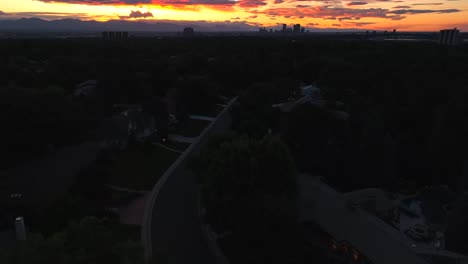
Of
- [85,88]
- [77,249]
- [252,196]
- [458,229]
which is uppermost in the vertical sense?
[77,249]

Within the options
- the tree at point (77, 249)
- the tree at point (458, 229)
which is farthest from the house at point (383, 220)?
the tree at point (77, 249)

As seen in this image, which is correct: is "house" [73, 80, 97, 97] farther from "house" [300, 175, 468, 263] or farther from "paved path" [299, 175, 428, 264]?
"paved path" [299, 175, 428, 264]

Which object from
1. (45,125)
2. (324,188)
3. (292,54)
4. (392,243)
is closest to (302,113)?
(324,188)

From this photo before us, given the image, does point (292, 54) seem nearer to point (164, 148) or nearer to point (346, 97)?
point (346, 97)

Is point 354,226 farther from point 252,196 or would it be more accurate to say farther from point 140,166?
point 140,166

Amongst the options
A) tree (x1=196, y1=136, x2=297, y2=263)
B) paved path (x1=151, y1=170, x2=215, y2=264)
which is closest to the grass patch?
paved path (x1=151, y1=170, x2=215, y2=264)

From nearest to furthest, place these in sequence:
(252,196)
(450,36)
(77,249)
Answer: (77,249) < (252,196) < (450,36)

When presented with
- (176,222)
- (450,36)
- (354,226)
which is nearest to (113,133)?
(176,222)
